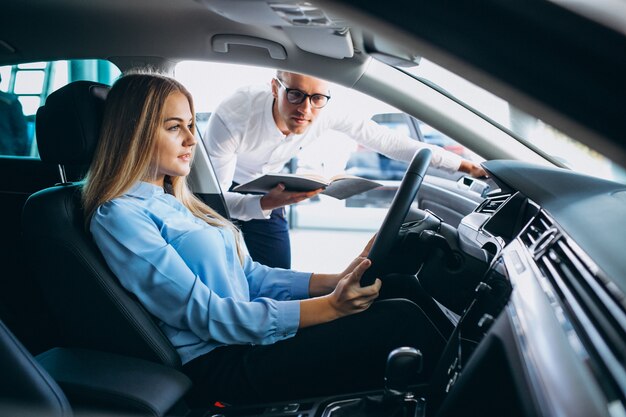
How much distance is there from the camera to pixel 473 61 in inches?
15.8

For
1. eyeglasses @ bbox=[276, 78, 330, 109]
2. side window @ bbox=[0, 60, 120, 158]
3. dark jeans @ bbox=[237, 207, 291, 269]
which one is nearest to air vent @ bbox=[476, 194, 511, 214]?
eyeglasses @ bbox=[276, 78, 330, 109]

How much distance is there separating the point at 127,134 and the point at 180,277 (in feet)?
1.24

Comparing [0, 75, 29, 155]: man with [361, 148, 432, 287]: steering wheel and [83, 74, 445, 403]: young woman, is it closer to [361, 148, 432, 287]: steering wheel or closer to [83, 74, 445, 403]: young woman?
[83, 74, 445, 403]: young woman

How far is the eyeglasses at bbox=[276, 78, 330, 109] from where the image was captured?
71.2 inches

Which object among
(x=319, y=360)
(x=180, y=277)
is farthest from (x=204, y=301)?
(x=319, y=360)

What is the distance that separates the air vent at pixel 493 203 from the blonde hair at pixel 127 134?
35.8 inches

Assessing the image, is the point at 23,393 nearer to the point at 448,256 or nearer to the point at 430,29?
the point at 430,29

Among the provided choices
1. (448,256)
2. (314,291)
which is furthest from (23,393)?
(448,256)

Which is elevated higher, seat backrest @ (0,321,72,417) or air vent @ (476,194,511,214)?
air vent @ (476,194,511,214)

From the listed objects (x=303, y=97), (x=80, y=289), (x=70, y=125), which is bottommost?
(x=80, y=289)

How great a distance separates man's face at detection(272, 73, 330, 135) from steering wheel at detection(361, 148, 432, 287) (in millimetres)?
646

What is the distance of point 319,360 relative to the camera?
125 centimetres

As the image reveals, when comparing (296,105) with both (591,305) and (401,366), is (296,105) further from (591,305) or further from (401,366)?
(591,305)

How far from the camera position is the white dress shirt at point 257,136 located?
79.8 inches
